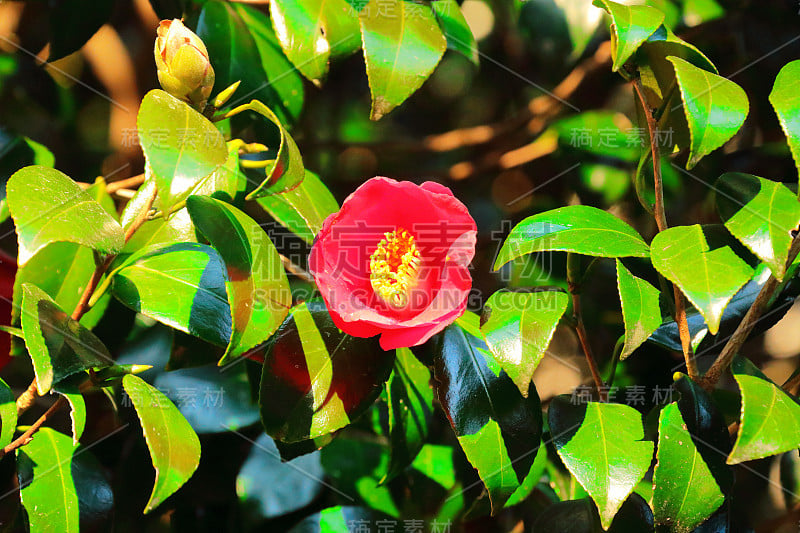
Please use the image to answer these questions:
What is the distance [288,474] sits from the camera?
856 mm

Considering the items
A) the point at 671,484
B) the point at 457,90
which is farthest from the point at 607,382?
the point at 457,90

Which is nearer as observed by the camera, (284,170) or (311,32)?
(284,170)

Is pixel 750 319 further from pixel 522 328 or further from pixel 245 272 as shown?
pixel 245 272

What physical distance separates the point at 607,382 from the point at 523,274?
20cm

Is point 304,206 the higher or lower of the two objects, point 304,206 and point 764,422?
the higher

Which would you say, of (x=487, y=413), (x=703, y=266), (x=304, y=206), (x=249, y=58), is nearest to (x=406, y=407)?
(x=487, y=413)

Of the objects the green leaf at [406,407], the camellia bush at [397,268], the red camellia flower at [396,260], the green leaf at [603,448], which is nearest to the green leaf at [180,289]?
the camellia bush at [397,268]

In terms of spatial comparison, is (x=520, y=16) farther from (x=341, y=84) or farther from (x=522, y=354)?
(x=522, y=354)

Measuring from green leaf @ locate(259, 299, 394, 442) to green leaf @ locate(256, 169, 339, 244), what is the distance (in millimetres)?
99

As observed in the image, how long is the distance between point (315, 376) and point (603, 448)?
0.91 feet

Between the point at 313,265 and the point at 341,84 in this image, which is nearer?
the point at 313,265

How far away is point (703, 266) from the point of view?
0.53 meters

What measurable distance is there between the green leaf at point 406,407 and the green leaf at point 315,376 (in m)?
0.09

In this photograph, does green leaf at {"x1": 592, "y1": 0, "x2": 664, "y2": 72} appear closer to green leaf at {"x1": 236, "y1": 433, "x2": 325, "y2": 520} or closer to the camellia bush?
the camellia bush
